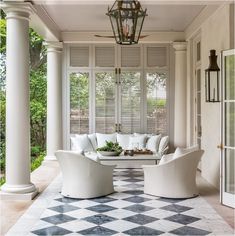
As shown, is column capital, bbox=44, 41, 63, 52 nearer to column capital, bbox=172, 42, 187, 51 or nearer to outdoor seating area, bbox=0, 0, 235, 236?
outdoor seating area, bbox=0, 0, 235, 236

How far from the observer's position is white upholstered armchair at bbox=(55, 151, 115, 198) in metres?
6.04

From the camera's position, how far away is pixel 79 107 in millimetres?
10430

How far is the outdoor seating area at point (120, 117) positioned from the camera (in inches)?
204

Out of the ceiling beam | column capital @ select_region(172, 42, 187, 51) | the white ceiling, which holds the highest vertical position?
the white ceiling

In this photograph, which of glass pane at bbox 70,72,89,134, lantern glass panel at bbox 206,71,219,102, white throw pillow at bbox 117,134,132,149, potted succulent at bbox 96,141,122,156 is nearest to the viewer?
lantern glass panel at bbox 206,71,219,102

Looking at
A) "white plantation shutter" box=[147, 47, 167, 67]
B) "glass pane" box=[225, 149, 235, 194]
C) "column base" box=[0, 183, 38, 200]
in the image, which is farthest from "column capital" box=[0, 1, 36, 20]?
"white plantation shutter" box=[147, 47, 167, 67]

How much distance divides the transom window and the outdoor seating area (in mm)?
26

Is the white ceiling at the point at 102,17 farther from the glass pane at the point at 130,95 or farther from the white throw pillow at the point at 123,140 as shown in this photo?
the white throw pillow at the point at 123,140

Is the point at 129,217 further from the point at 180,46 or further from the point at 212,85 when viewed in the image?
the point at 180,46

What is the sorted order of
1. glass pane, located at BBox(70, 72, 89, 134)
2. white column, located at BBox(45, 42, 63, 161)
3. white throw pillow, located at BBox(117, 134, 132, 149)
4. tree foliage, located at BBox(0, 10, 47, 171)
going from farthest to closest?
1. tree foliage, located at BBox(0, 10, 47, 171)
2. glass pane, located at BBox(70, 72, 89, 134)
3. white column, located at BBox(45, 42, 63, 161)
4. white throw pillow, located at BBox(117, 134, 132, 149)

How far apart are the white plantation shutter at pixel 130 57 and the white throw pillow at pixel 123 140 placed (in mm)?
1867

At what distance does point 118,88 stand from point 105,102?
19.2 inches

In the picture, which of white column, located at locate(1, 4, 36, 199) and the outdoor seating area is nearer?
the outdoor seating area

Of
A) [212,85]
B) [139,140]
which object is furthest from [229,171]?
[139,140]
